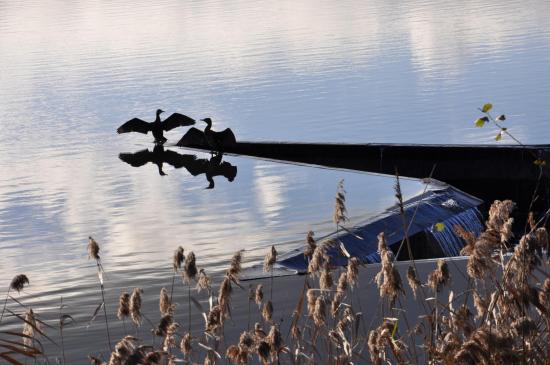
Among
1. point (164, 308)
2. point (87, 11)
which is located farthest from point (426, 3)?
point (164, 308)

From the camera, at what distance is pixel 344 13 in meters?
51.4

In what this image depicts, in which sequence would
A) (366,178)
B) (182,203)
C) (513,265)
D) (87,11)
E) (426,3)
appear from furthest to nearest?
(87,11), (426,3), (366,178), (182,203), (513,265)

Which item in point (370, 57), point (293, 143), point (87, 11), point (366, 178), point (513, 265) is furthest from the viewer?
point (87, 11)

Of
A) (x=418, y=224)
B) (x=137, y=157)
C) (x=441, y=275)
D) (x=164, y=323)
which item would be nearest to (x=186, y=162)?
(x=137, y=157)

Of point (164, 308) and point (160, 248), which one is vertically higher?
point (164, 308)

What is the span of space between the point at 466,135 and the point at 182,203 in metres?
6.18

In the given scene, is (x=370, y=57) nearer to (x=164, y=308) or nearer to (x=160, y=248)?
(x=160, y=248)

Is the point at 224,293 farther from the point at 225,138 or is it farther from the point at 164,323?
the point at 225,138

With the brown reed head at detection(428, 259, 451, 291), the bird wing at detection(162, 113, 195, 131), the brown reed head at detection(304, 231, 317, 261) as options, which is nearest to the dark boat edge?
the bird wing at detection(162, 113, 195, 131)

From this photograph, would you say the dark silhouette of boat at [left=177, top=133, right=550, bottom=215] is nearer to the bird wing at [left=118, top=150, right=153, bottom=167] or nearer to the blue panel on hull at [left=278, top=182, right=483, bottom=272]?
the blue panel on hull at [left=278, top=182, right=483, bottom=272]

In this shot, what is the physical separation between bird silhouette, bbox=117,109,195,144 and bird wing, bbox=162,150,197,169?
2.38 ft

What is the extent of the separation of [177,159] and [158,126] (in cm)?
153

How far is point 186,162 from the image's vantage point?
751 inches

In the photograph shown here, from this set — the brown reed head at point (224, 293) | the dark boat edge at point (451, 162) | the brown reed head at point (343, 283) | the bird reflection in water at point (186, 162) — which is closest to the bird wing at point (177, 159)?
the bird reflection in water at point (186, 162)
